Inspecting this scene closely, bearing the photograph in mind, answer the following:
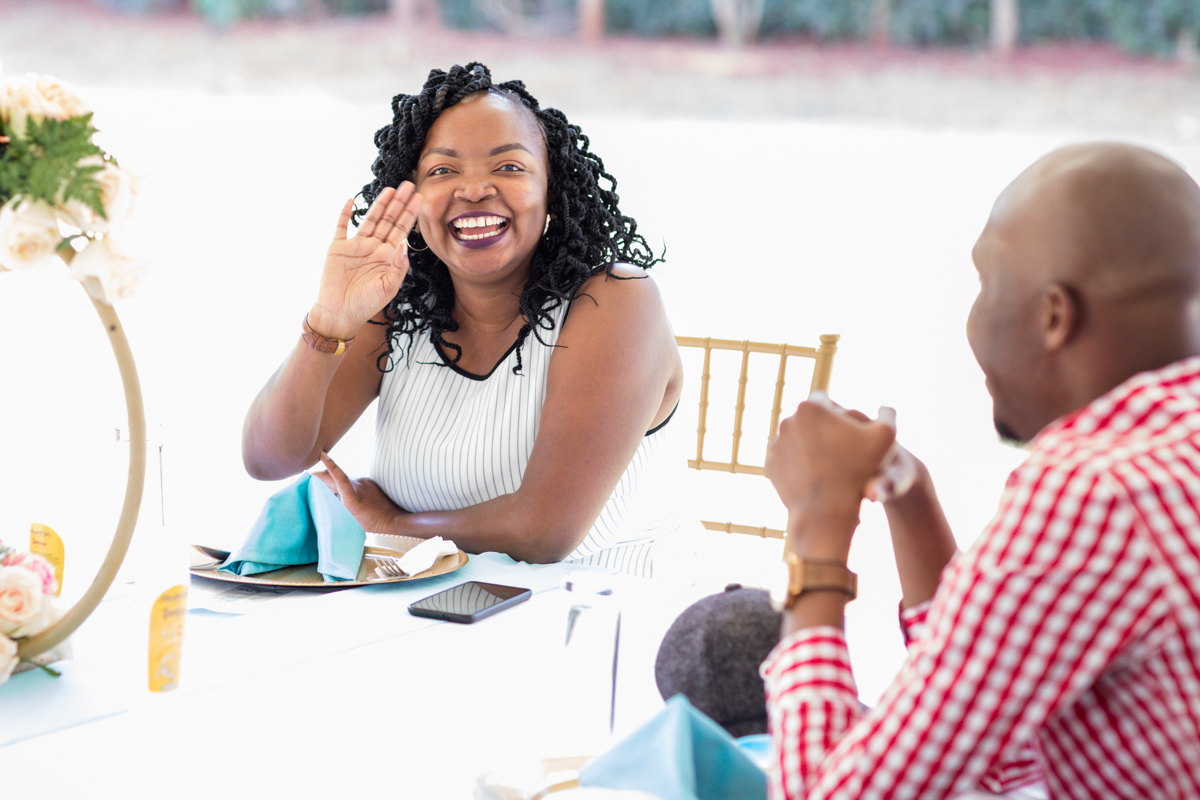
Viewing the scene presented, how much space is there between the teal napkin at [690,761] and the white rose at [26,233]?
2.20ft

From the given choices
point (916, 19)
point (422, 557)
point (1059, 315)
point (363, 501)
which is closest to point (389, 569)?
point (422, 557)

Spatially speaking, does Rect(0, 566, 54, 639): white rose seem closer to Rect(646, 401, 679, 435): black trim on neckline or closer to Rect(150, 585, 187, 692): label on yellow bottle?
Rect(150, 585, 187, 692): label on yellow bottle

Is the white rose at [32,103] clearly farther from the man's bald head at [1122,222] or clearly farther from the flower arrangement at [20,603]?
the man's bald head at [1122,222]

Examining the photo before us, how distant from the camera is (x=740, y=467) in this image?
205cm

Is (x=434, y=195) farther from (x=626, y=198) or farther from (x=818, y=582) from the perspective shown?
(x=626, y=198)

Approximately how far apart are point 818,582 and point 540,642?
1.52 ft

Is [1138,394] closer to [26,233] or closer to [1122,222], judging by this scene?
[1122,222]

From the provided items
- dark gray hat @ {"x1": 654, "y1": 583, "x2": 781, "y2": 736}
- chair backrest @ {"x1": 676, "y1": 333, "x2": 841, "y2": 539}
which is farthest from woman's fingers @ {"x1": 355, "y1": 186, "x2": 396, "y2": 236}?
dark gray hat @ {"x1": 654, "y1": 583, "x2": 781, "y2": 736}

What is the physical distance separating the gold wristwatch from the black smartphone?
20.2 inches

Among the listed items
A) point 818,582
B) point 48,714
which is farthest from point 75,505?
point 818,582

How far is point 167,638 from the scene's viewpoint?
0.94 meters

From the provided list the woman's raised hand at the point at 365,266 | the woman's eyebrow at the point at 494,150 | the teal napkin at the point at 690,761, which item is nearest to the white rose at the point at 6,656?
the teal napkin at the point at 690,761

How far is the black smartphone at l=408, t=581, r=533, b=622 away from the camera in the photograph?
1145mm

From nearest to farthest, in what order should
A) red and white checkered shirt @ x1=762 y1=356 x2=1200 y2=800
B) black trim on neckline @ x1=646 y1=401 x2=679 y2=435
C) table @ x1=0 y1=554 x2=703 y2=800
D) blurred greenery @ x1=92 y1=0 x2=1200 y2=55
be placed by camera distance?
red and white checkered shirt @ x1=762 y1=356 x2=1200 y2=800 < table @ x1=0 y1=554 x2=703 y2=800 < black trim on neckline @ x1=646 y1=401 x2=679 y2=435 < blurred greenery @ x1=92 y1=0 x2=1200 y2=55
